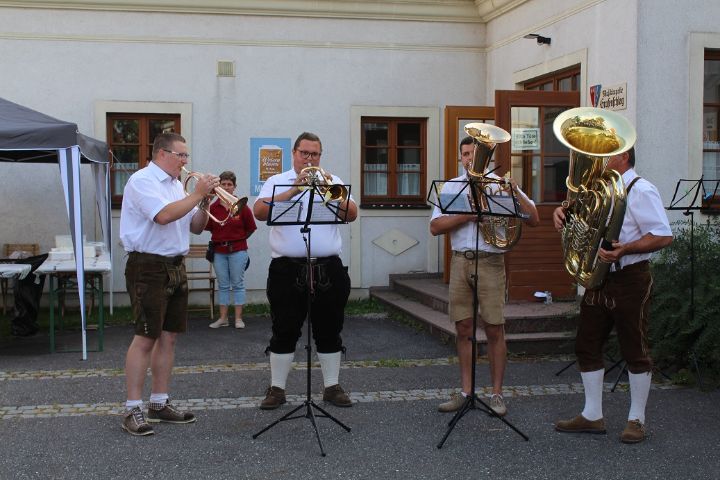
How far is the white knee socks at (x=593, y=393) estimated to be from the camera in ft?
16.9

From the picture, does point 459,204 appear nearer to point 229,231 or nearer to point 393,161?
point 229,231

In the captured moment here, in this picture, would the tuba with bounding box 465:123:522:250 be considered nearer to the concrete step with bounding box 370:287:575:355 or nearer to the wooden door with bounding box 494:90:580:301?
the concrete step with bounding box 370:287:575:355

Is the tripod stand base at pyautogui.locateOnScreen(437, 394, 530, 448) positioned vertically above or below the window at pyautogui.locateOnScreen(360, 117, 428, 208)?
below

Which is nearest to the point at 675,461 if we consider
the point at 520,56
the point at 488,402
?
the point at 488,402

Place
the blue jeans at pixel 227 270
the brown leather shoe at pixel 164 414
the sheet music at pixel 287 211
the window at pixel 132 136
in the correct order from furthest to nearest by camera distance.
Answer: the window at pixel 132 136 < the blue jeans at pixel 227 270 < the brown leather shoe at pixel 164 414 < the sheet music at pixel 287 211

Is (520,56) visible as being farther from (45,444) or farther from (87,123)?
(45,444)

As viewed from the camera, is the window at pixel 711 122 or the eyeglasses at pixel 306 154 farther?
the window at pixel 711 122

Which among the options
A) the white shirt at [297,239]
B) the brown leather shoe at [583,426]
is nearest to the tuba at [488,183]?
the white shirt at [297,239]

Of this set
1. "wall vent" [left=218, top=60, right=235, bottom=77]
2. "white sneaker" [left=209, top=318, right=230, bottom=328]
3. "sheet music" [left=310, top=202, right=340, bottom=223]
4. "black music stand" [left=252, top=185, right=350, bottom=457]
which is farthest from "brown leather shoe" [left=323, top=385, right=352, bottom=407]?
"wall vent" [left=218, top=60, right=235, bottom=77]

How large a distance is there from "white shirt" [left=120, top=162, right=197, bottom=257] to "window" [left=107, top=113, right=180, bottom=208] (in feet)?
19.1

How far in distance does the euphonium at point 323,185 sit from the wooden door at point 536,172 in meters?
3.84

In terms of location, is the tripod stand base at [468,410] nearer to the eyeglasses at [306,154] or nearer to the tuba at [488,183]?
the tuba at [488,183]

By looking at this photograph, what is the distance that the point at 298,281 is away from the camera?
547 centimetres

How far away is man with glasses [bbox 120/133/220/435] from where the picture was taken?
5031 mm
